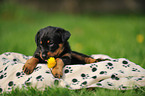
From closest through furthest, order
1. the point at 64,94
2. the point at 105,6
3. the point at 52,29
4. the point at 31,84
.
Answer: the point at 64,94
the point at 31,84
the point at 52,29
the point at 105,6

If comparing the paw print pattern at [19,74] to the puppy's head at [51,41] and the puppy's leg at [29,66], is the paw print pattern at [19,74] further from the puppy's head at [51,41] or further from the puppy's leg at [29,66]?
the puppy's head at [51,41]

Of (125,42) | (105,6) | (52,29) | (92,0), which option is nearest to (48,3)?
(92,0)

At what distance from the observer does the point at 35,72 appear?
199cm

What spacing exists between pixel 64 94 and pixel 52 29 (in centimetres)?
97

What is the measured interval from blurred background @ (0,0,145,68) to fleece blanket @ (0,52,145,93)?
1.60m

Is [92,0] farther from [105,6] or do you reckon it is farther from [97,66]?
[97,66]

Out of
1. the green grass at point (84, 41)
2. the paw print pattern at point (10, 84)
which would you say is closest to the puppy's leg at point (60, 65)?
the green grass at point (84, 41)

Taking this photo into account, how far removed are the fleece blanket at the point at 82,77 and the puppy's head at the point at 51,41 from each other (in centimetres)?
20

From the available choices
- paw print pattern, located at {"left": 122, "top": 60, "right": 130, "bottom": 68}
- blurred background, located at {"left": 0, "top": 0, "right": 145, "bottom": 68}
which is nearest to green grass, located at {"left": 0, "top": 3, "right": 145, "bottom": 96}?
blurred background, located at {"left": 0, "top": 0, "right": 145, "bottom": 68}

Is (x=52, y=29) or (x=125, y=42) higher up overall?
(x=52, y=29)

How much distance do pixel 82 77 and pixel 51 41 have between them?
2.03 ft

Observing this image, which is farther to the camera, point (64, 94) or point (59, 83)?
point (59, 83)

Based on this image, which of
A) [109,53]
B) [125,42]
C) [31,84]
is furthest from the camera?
[125,42]

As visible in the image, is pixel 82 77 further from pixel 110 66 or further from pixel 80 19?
pixel 80 19
